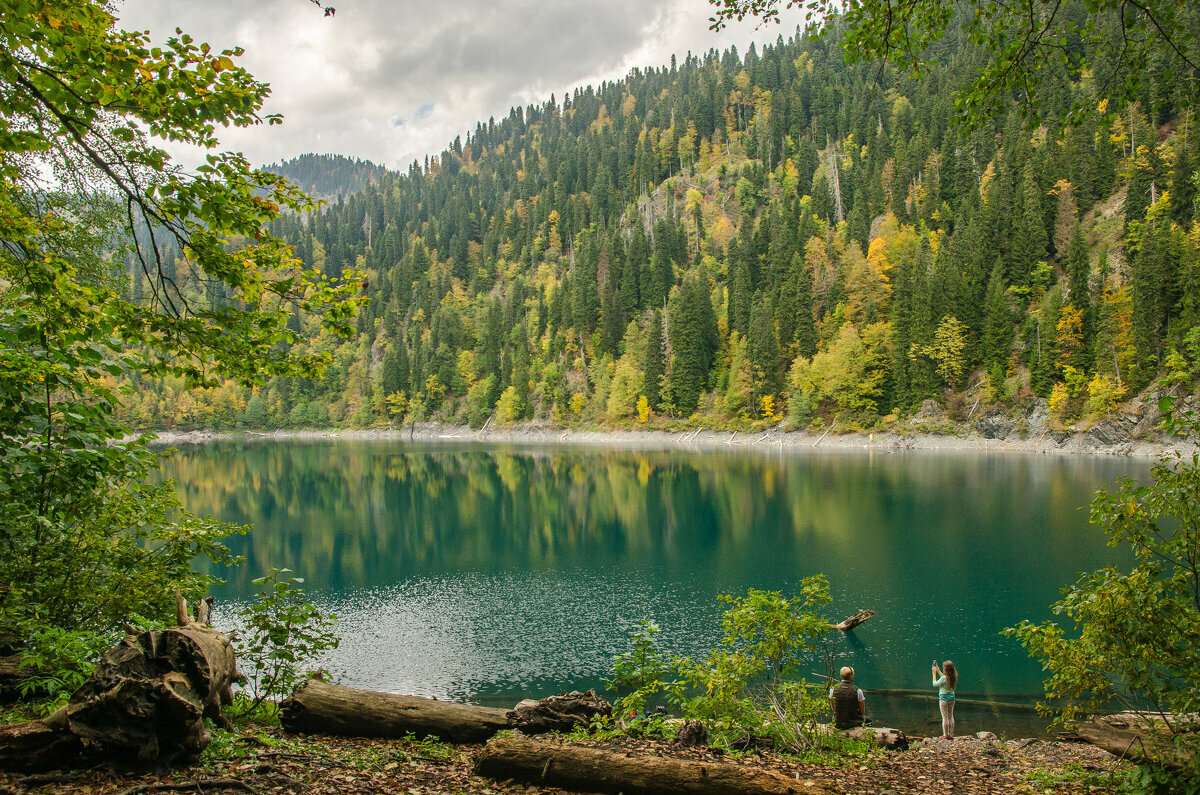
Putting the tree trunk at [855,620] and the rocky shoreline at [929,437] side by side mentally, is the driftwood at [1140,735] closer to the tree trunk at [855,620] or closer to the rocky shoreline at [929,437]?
the tree trunk at [855,620]

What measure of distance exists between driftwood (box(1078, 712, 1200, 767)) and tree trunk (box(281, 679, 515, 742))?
6666mm

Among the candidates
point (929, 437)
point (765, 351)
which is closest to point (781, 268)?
point (765, 351)

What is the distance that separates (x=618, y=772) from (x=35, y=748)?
4508mm

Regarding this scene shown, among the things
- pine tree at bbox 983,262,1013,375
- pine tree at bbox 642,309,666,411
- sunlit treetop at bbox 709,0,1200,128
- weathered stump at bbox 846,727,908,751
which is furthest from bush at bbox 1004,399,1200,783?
pine tree at bbox 642,309,666,411

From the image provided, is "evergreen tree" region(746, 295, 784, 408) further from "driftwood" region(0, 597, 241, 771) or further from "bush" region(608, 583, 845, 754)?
"driftwood" region(0, 597, 241, 771)

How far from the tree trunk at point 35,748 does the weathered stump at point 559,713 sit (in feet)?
15.8

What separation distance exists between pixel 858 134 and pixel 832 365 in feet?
228

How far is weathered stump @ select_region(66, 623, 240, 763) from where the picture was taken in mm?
4773

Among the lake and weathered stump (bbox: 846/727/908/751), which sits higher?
weathered stump (bbox: 846/727/908/751)

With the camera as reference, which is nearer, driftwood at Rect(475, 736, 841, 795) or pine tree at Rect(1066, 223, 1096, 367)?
driftwood at Rect(475, 736, 841, 795)

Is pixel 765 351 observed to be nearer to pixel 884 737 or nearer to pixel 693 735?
pixel 884 737

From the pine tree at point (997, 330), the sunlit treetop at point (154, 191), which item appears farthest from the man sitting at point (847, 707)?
the pine tree at point (997, 330)

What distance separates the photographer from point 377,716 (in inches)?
300

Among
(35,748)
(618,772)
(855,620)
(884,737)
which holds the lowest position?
(855,620)
